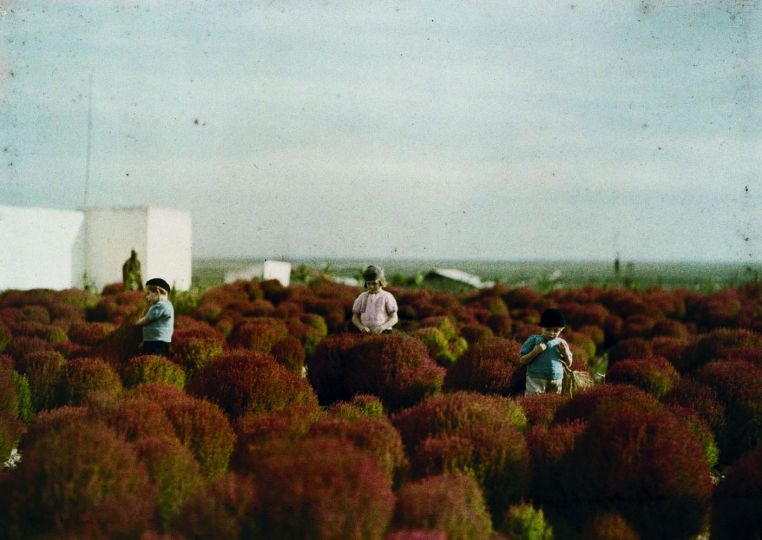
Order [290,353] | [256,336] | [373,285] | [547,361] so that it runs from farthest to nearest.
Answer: [256,336]
[290,353]
[373,285]
[547,361]

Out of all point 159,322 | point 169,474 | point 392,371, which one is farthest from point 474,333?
point 169,474

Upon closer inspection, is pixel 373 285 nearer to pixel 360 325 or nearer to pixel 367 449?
pixel 360 325

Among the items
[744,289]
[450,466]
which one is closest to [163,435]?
[450,466]

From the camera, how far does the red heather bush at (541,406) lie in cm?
588

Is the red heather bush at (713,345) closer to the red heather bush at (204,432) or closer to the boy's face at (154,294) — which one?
the boy's face at (154,294)

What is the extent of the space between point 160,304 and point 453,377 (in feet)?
9.10

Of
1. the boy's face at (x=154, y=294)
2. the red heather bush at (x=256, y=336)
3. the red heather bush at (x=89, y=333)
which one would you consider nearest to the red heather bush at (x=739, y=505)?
the boy's face at (x=154, y=294)

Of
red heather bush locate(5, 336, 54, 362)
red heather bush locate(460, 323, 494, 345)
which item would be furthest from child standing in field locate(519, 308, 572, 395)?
red heather bush locate(460, 323, 494, 345)

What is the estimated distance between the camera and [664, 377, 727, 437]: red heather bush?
7.04m

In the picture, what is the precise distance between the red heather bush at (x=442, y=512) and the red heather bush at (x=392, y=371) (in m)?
4.23

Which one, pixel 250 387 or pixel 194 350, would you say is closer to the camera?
pixel 250 387

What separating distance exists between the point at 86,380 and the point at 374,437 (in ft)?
12.9

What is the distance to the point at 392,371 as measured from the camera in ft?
27.0

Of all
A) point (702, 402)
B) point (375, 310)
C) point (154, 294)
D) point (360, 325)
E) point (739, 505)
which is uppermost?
point (154, 294)
